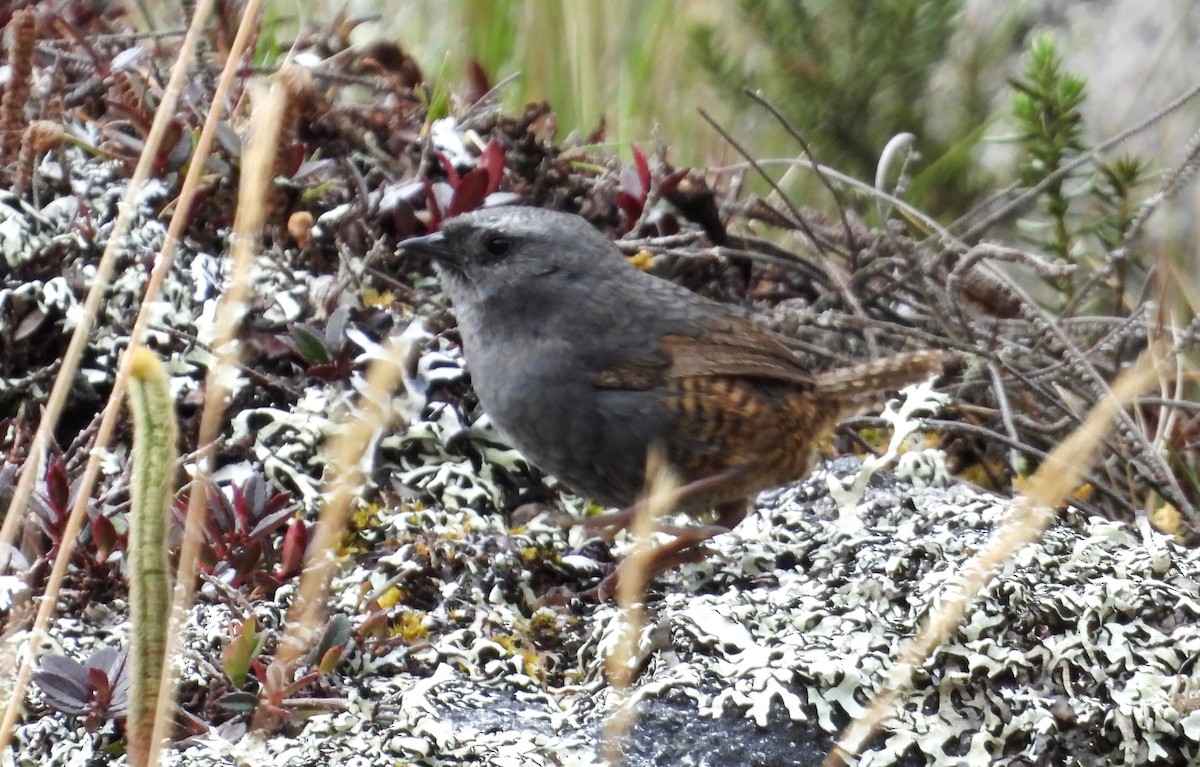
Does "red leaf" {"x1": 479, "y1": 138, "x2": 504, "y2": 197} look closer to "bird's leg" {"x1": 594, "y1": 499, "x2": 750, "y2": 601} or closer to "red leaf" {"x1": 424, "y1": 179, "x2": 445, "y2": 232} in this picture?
"red leaf" {"x1": 424, "y1": 179, "x2": 445, "y2": 232}

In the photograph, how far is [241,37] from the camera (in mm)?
1776

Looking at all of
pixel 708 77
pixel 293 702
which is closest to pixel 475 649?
pixel 293 702

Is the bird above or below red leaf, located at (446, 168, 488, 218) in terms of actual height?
below

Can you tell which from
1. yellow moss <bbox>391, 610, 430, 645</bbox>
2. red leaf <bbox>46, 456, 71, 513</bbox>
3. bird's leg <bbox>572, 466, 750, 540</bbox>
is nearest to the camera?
red leaf <bbox>46, 456, 71, 513</bbox>

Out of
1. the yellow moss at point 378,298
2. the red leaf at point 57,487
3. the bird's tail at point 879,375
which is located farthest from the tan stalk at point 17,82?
the bird's tail at point 879,375

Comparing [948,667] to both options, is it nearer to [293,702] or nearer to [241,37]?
[293,702]

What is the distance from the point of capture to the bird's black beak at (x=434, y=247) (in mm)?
3029

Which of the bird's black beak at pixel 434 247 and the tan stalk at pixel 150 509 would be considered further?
the bird's black beak at pixel 434 247

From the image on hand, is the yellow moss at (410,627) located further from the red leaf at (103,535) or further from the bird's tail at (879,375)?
the bird's tail at (879,375)

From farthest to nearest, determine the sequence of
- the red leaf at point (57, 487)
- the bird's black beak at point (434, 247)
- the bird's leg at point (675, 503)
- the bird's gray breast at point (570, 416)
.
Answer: the bird's black beak at point (434, 247)
the bird's gray breast at point (570, 416)
the bird's leg at point (675, 503)
the red leaf at point (57, 487)

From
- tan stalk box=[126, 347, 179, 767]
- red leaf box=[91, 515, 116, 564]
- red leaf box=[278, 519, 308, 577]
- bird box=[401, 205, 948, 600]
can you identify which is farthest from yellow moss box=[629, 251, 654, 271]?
tan stalk box=[126, 347, 179, 767]

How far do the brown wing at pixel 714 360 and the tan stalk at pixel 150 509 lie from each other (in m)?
1.54

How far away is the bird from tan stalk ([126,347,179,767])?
133 centimetres

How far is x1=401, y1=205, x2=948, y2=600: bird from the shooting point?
280 cm
